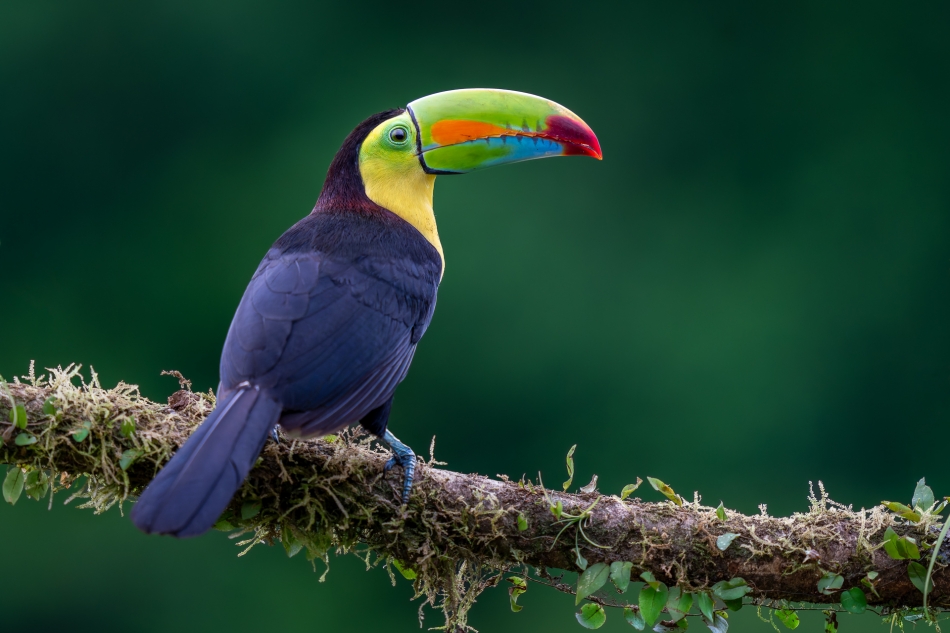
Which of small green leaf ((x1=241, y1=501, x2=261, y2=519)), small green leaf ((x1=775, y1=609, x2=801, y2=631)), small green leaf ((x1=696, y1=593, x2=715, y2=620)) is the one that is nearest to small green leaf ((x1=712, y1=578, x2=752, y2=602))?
small green leaf ((x1=696, y1=593, x2=715, y2=620))

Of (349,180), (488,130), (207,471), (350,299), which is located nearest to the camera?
(207,471)

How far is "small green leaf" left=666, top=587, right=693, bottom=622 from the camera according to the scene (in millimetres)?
2031

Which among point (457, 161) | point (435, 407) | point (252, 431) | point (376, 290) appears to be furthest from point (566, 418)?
point (252, 431)

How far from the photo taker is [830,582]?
79.7 inches

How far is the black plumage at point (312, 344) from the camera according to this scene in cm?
179

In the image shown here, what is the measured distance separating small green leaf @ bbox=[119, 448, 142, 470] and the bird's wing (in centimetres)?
21

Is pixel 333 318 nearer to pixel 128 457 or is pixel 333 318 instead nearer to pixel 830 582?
pixel 128 457

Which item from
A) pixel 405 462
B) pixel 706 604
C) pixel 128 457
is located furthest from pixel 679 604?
pixel 128 457

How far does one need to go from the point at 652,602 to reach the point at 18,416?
1.26 m

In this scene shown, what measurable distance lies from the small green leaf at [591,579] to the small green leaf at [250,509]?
2.10ft

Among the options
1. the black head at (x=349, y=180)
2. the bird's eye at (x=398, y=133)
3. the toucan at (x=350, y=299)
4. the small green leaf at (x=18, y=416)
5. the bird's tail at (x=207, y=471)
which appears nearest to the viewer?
the bird's tail at (x=207, y=471)

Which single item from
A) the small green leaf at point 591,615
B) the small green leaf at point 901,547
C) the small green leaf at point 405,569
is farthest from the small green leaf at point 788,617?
the small green leaf at point 405,569

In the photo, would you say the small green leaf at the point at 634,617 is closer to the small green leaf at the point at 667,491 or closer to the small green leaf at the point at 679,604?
the small green leaf at the point at 679,604

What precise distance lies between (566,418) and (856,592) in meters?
4.40
